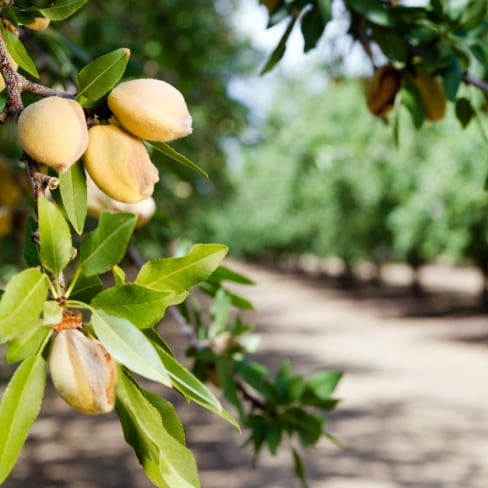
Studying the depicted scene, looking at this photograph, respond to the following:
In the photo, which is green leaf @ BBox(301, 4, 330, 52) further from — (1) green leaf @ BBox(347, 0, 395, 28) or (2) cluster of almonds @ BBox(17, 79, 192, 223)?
(2) cluster of almonds @ BBox(17, 79, 192, 223)

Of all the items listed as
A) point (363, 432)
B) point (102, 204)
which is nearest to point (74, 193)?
point (102, 204)

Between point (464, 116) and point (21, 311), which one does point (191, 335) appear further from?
point (21, 311)

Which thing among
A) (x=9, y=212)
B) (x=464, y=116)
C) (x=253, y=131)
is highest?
(x=464, y=116)

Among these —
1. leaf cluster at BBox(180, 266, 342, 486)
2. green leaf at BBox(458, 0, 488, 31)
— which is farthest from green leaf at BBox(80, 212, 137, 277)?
green leaf at BBox(458, 0, 488, 31)

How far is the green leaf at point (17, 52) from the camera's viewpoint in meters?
0.57

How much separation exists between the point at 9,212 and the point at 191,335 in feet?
1.57

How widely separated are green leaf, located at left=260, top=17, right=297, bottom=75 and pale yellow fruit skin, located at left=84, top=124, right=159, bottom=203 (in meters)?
0.44

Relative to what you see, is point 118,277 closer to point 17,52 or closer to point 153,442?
point 153,442

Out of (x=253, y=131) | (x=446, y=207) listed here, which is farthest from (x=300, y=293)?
(x=253, y=131)

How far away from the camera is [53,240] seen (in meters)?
0.47

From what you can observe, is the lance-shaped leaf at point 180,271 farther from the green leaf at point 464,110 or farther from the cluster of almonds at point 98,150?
the green leaf at point 464,110

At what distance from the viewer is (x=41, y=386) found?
0.47 meters

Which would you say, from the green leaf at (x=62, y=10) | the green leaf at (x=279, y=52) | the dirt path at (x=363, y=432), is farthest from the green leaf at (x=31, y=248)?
the dirt path at (x=363, y=432)

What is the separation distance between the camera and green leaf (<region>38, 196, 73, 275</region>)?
0.46 meters
